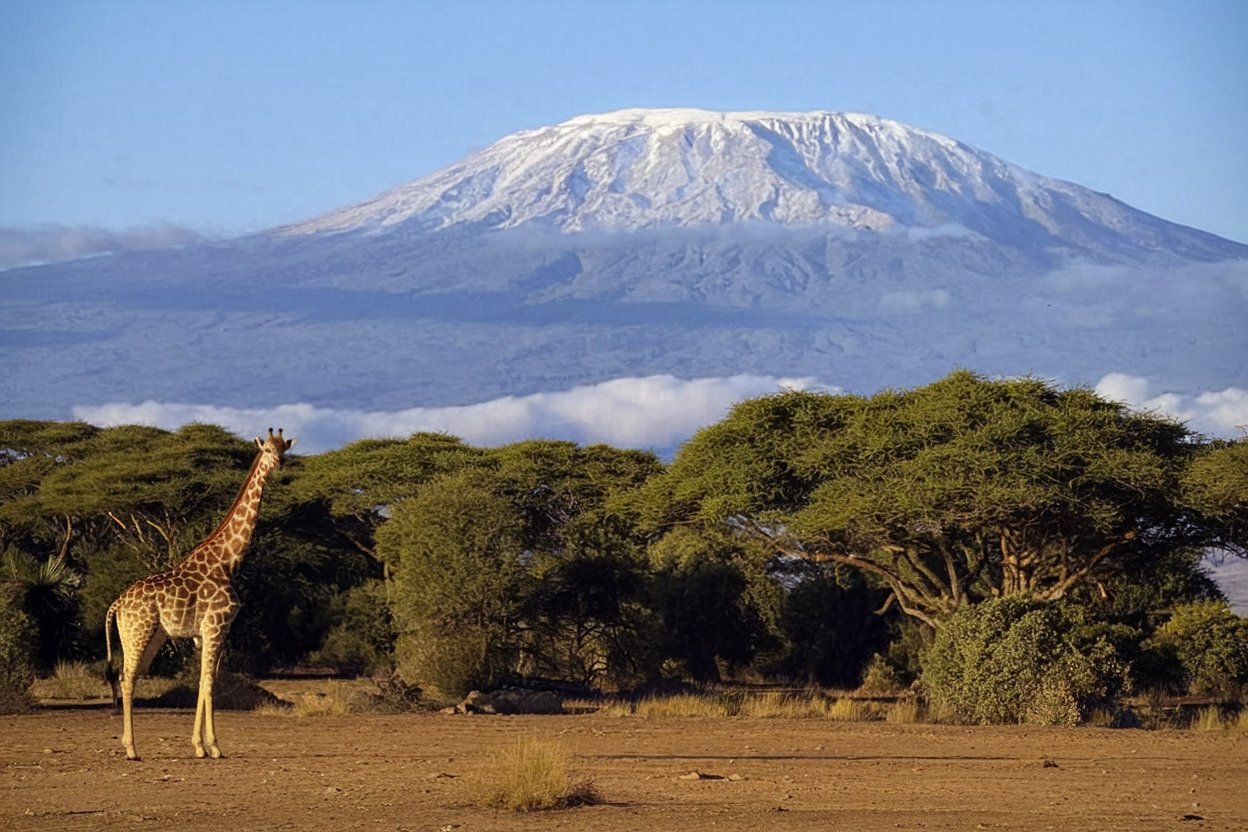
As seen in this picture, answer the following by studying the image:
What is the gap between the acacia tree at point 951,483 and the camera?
29266 mm

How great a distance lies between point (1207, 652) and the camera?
111 ft

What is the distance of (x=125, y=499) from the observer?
1517 inches

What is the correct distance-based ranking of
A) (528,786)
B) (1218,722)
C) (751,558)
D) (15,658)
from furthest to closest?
(751,558) → (15,658) → (1218,722) → (528,786)

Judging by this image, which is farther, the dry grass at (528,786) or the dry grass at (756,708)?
the dry grass at (756,708)

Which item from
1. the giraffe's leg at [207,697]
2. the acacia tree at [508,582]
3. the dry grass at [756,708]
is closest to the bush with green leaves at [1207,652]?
the dry grass at [756,708]

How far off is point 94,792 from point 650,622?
17870 millimetres

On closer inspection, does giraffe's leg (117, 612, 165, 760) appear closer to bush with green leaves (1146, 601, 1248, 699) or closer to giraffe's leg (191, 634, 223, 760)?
giraffe's leg (191, 634, 223, 760)

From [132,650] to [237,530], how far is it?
1616 mm

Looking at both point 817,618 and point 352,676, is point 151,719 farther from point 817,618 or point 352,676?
point 817,618

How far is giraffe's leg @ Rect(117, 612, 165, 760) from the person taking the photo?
19.6 metres

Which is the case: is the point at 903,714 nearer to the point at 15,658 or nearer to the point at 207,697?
the point at 207,697

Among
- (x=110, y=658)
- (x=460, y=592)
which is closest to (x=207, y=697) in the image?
(x=110, y=658)

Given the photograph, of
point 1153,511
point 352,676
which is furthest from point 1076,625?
point 352,676

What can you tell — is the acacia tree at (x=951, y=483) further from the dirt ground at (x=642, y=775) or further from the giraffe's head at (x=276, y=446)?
the giraffe's head at (x=276, y=446)
